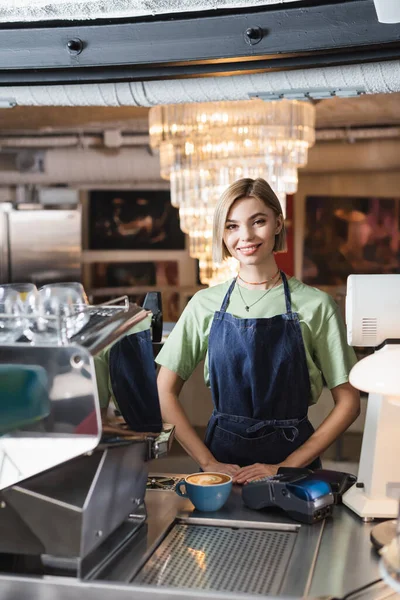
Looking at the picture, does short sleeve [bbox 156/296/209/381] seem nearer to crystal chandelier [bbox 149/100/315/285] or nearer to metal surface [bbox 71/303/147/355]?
metal surface [bbox 71/303/147/355]

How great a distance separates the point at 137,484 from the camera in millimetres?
1802

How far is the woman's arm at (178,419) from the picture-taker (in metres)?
2.41

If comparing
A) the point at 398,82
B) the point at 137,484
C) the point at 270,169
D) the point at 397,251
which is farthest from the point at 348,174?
the point at 137,484

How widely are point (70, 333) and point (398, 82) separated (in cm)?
133

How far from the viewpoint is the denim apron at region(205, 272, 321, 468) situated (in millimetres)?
2434

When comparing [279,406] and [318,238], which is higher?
[318,238]

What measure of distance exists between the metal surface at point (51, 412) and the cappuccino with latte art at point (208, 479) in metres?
0.49

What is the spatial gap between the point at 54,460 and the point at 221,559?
1.39ft

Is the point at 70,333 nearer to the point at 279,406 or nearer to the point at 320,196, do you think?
the point at 279,406

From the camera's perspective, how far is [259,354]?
96.5 inches

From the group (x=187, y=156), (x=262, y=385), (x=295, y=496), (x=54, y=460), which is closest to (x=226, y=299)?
(x=262, y=385)

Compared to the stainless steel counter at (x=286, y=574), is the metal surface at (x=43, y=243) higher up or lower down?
higher up

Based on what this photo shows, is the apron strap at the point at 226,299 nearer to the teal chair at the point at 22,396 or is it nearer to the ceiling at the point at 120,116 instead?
the teal chair at the point at 22,396

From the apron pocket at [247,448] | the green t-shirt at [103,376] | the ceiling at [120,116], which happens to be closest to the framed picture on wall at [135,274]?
the ceiling at [120,116]
